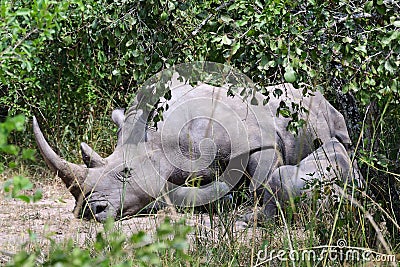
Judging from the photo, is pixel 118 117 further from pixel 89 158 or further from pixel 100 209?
pixel 100 209

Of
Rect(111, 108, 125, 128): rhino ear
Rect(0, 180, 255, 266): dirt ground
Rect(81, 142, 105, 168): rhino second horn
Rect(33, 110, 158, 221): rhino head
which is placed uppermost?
Rect(111, 108, 125, 128): rhino ear

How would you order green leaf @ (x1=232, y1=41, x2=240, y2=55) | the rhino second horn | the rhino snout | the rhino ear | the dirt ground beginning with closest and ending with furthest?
green leaf @ (x1=232, y1=41, x2=240, y2=55) → the dirt ground → the rhino snout → the rhino second horn → the rhino ear

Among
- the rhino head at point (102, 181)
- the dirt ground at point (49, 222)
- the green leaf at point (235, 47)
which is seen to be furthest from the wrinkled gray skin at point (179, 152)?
the green leaf at point (235, 47)

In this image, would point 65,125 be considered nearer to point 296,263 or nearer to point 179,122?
point 179,122

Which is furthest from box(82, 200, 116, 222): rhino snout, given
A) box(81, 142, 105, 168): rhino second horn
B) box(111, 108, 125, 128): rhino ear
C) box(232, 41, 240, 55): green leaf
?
box(232, 41, 240, 55): green leaf

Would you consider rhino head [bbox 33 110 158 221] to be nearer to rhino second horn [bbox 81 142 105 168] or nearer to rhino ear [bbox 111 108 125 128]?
rhino second horn [bbox 81 142 105 168]

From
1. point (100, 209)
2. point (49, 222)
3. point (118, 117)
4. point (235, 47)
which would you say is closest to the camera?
point (235, 47)

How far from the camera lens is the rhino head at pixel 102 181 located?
4910 mm

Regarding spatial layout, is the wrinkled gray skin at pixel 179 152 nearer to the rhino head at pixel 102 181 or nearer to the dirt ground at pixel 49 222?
the rhino head at pixel 102 181

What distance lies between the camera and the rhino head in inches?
193

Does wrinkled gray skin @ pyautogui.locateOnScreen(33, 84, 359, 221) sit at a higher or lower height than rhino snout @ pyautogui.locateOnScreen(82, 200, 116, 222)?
higher

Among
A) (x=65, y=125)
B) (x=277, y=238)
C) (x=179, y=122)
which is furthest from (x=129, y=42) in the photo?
(x=65, y=125)

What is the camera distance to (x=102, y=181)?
198 inches

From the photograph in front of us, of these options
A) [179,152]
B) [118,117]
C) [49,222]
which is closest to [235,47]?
[49,222]
